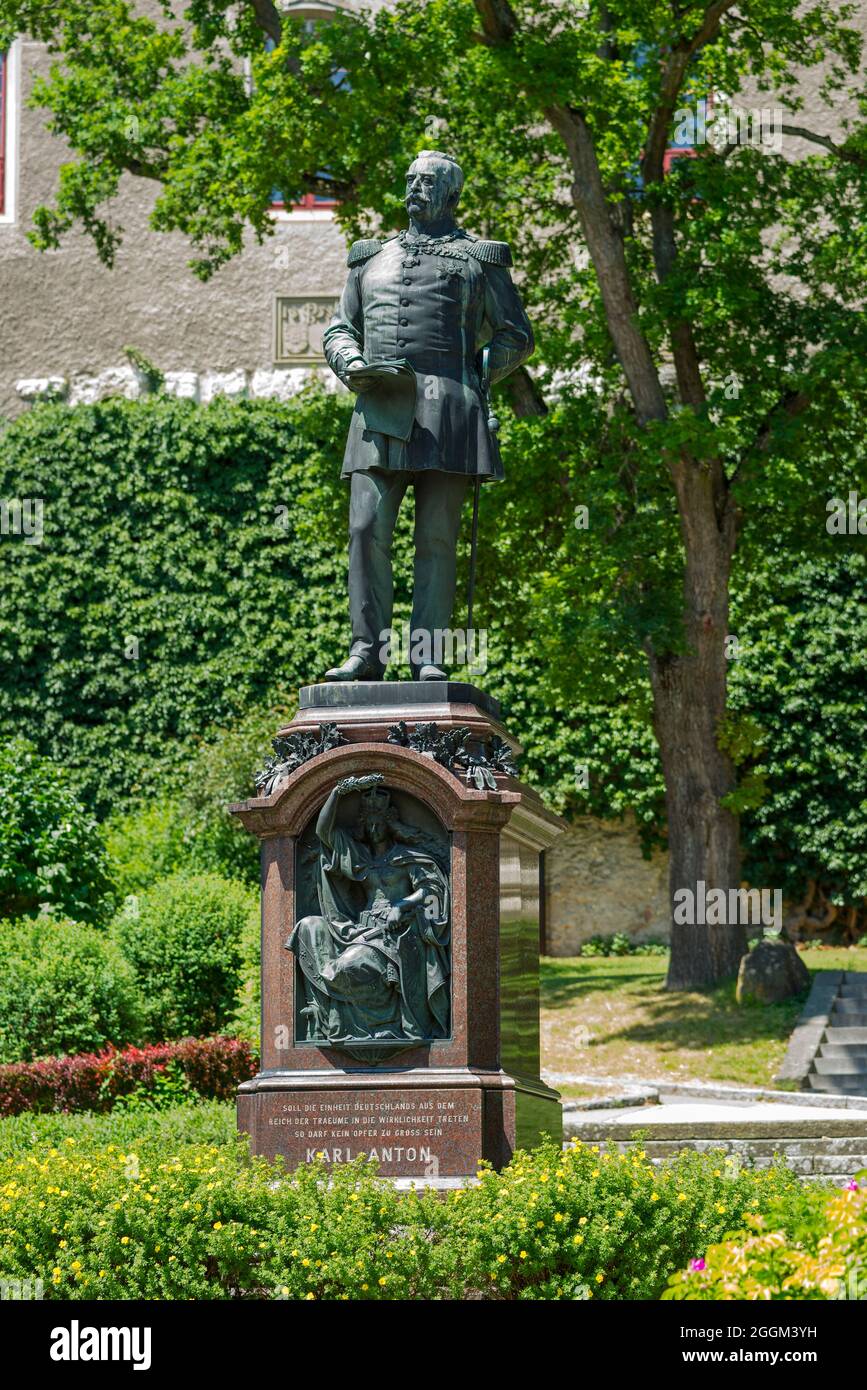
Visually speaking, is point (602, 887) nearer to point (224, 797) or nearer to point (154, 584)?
point (224, 797)

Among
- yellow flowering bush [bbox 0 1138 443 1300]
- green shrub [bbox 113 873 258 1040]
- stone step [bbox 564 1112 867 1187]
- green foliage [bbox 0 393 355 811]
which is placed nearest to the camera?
yellow flowering bush [bbox 0 1138 443 1300]

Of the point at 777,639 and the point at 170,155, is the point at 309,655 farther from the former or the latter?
the point at 170,155

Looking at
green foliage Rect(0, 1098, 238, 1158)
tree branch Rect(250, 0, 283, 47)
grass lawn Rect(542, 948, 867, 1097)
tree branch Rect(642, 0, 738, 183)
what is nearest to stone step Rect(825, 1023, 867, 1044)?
grass lawn Rect(542, 948, 867, 1097)

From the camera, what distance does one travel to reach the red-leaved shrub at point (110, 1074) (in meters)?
12.3

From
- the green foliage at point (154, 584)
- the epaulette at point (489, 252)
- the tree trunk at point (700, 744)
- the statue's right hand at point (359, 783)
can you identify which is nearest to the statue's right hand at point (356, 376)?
the epaulette at point (489, 252)

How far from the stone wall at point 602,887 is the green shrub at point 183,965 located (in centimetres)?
928

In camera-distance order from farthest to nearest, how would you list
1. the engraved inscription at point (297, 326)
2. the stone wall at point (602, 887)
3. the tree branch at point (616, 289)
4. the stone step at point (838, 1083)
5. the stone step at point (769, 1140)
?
the engraved inscription at point (297, 326), the stone wall at point (602, 887), the tree branch at point (616, 289), the stone step at point (838, 1083), the stone step at point (769, 1140)

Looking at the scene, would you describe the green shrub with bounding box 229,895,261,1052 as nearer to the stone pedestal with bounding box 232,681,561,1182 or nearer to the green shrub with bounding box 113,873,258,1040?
the green shrub with bounding box 113,873,258,1040

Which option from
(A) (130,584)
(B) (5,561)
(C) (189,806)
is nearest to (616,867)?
Answer: (C) (189,806)

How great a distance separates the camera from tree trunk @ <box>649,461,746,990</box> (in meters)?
17.1

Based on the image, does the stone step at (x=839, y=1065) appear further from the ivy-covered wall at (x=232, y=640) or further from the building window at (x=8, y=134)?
the building window at (x=8, y=134)

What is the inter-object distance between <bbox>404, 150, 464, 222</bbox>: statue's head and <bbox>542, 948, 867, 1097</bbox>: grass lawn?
727 cm

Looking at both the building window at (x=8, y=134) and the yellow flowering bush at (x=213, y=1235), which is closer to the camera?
the yellow flowering bush at (x=213, y=1235)

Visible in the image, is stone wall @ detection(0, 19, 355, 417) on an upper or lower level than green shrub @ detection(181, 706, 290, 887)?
upper
